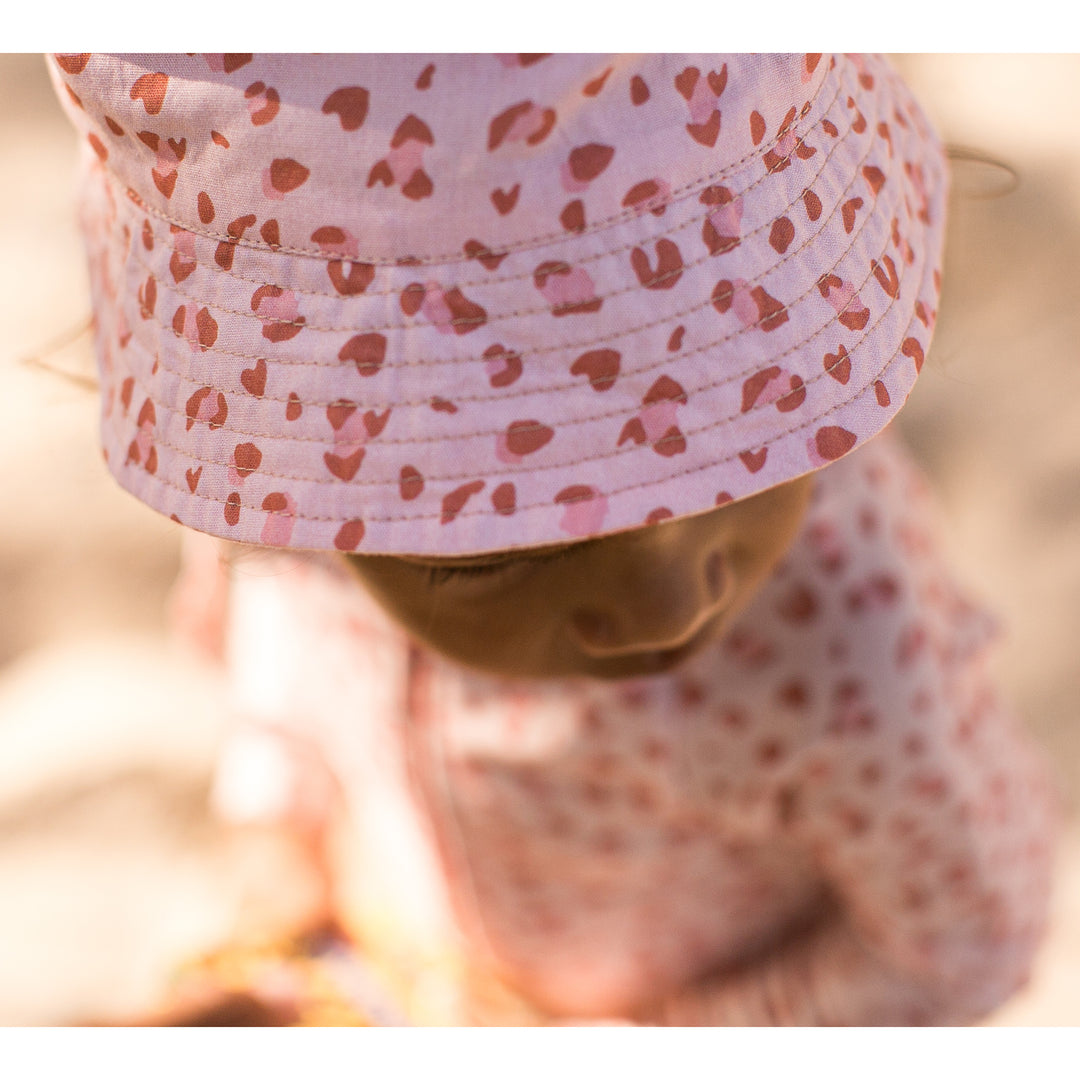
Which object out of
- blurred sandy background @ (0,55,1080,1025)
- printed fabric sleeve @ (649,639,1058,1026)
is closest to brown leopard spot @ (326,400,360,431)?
printed fabric sleeve @ (649,639,1058,1026)

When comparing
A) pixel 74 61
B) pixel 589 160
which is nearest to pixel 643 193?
pixel 589 160

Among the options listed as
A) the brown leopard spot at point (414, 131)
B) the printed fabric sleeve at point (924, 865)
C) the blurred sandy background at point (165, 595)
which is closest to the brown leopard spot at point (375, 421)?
the brown leopard spot at point (414, 131)

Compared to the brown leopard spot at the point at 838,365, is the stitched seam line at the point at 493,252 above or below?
above

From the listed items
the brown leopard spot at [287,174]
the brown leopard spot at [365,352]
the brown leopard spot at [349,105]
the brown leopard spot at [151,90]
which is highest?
the brown leopard spot at [349,105]

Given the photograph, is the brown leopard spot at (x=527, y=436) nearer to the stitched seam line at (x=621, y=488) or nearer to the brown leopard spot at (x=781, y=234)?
the stitched seam line at (x=621, y=488)

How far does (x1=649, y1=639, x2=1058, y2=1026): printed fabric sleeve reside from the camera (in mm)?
761

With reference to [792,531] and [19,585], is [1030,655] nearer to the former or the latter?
[792,531]

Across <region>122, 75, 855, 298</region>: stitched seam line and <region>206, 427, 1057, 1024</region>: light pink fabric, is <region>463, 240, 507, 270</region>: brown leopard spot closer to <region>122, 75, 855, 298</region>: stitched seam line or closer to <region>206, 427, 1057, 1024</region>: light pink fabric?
<region>122, 75, 855, 298</region>: stitched seam line

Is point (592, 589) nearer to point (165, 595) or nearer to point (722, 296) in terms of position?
point (722, 296)

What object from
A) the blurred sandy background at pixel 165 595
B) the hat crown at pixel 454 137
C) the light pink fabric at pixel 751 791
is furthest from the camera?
the blurred sandy background at pixel 165 595

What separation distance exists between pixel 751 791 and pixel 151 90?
60cm

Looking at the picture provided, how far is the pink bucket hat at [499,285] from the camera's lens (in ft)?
1.33

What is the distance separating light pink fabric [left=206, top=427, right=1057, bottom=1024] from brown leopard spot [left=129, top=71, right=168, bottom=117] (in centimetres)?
34
